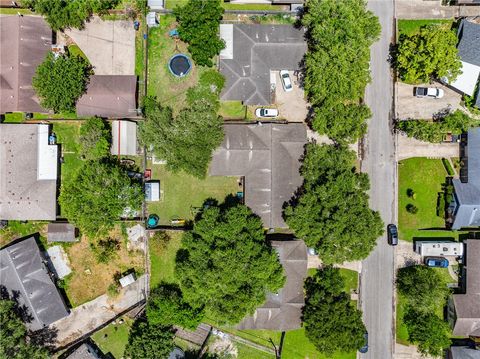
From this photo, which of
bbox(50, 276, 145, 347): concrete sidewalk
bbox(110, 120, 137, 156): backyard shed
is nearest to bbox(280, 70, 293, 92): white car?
bbox(110, 120, 137, 156): backyard shed

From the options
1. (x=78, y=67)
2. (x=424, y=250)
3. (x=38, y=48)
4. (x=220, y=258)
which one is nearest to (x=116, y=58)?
(x=78, y=67)

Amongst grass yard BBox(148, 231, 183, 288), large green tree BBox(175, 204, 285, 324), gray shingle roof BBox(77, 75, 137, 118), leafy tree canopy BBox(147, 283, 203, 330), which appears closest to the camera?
large green tree BBox(175, 204, 285, 324)

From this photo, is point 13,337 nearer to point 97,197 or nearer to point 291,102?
point 97,197

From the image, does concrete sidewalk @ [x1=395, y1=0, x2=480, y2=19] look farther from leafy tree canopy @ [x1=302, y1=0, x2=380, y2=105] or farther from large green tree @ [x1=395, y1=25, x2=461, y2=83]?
leafy tree canopy @ [x1=302, y1=0, x2=380, y2=105]

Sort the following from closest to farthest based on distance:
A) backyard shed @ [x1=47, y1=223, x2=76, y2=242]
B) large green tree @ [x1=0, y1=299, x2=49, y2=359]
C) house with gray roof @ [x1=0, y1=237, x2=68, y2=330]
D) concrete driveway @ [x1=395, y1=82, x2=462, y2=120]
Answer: large green tree @ [x1=0, y1=299, x2=49, y2=359]
house with gray roof @ [x1=0, y1=237, x2=68, y2=330]
backyard shed @ [x1=47, y1=223, x2=76, y2=242]
concrete driveway @ [x1=395, y1=82, x2=462, y2=120]

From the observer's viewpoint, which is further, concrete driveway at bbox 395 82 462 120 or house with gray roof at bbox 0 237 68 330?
concrete driveway at bbox 395 82 462 120

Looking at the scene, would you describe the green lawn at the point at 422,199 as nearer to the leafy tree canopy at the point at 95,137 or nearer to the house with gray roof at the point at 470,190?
the house with gray roof at the point at 470,190

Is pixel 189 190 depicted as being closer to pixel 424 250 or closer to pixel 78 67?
pixel 78 67
